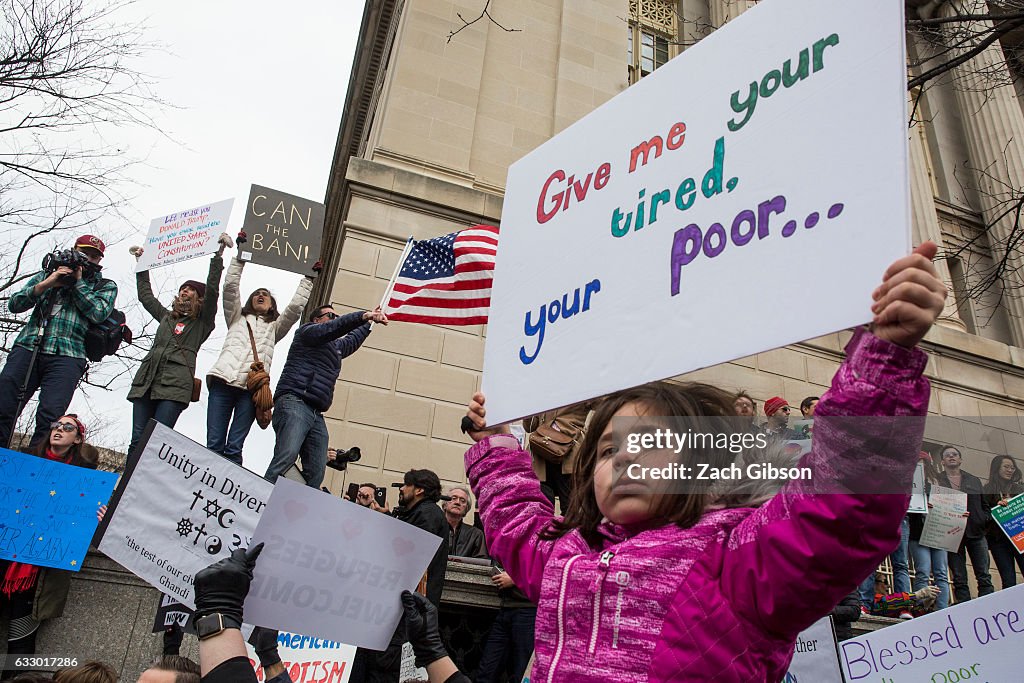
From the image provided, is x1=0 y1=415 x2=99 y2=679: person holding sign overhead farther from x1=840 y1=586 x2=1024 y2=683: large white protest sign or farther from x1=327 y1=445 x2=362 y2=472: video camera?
x1=840 y1=586 x2=1024 y2=683: large white protest sign

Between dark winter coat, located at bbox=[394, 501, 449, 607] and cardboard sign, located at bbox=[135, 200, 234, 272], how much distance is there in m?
3.23

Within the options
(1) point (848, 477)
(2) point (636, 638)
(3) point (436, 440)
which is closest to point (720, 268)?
(1) point (848, 477)

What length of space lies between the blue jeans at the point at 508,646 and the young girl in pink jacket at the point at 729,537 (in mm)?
3627

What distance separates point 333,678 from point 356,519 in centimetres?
238

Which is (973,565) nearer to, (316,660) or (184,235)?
(316,660)

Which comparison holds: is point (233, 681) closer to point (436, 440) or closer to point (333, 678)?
point (333, 678)

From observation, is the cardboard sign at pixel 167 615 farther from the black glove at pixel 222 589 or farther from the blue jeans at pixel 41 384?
the blue jeans at pixel 41 384

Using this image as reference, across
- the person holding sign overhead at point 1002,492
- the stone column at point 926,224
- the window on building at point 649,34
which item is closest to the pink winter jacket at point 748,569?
the person holding sign overhead at point 1002,492

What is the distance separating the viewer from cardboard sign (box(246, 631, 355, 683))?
461 centimetres

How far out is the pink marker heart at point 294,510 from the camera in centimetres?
262

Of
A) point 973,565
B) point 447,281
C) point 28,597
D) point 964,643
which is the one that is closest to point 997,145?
point 973,565

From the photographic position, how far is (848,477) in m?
1.29

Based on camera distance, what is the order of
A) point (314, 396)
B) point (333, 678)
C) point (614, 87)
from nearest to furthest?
point (333, 678), point (314, 396), point (614, 87)

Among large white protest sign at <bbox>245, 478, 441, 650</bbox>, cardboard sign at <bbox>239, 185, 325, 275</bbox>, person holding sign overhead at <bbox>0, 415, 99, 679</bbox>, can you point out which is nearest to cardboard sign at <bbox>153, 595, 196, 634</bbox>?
Answer: person holding sign overhead at <bbox>0, 415, 99, 679</bbox>
